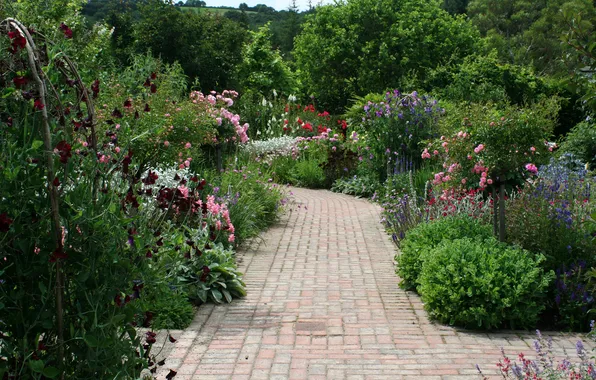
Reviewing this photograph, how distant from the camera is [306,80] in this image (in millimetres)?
30375

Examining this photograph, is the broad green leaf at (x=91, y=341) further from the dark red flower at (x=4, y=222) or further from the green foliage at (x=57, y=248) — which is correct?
Result: the dark red flower at (x=4, y=222)

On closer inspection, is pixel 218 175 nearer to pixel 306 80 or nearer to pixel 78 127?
pixel 78 127

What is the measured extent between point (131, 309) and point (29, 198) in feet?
2.26

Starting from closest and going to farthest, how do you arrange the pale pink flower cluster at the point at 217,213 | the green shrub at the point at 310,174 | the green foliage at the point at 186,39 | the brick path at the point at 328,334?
the brick path at the point at 328,334
the pale pink flower cluster at the point at 217,213
the green shrub at the point at 310,174
the green foliage at the point at 186,39

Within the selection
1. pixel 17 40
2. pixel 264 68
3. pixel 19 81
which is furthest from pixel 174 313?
pixel 264 68

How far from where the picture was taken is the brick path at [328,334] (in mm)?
4648

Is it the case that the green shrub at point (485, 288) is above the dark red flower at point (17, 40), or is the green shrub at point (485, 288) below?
below

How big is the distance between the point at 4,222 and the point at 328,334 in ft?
10.8

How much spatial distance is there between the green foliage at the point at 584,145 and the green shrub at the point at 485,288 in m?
8.36

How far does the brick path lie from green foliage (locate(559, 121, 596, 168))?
22.7 feet

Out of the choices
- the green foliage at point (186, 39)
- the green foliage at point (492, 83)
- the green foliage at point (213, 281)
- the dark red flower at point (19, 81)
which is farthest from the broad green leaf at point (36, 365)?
the green foliage at point (186, 39)

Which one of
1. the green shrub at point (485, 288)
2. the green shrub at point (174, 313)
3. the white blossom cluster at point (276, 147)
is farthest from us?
the white blossom cluster at point (276, 147)

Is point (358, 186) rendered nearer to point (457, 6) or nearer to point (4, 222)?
point (4, 222)

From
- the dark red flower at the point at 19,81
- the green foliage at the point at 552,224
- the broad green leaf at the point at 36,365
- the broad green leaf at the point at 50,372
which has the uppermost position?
the dark red flower at the point at 19,81
